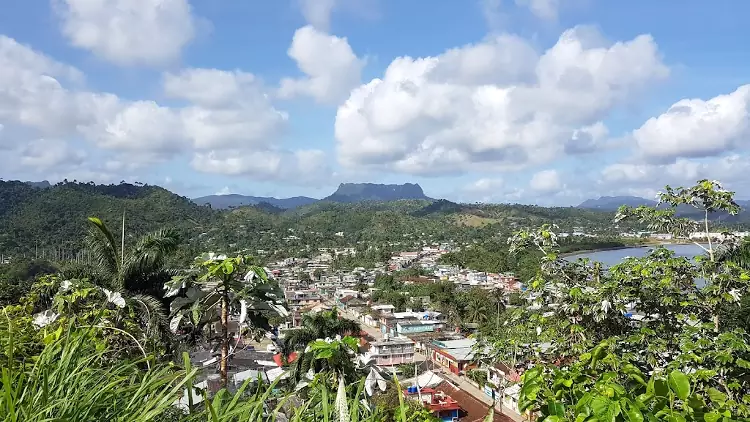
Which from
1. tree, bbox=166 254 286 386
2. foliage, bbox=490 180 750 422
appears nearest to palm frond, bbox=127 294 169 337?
tree, bbox=166 254 286 386

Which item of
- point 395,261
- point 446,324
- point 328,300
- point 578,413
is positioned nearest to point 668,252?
point 578,413

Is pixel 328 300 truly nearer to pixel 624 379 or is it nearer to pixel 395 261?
pixel 395 261

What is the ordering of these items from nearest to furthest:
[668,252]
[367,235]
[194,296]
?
[194,296], [668,252], [367,235]

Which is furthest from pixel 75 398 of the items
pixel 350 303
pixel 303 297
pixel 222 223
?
pixel 222 223

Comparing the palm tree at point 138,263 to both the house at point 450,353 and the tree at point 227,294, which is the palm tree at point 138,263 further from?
the house at point 450,353

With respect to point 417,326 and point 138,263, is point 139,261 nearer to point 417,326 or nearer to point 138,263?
point 138,263
